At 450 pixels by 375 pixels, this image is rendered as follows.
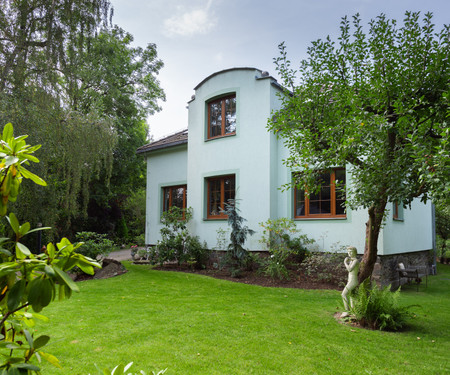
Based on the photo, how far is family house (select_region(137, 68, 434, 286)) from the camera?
9484mm

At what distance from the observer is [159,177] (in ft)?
46.1

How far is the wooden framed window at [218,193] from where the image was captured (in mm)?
11453

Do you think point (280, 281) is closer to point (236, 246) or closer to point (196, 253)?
point (236, 246)

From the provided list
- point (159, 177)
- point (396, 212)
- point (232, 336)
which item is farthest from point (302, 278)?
point (159, 177)

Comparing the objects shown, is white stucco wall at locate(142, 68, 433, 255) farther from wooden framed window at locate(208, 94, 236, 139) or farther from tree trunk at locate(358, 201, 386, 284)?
tree trunk at locate(358, 201, 386, 284)

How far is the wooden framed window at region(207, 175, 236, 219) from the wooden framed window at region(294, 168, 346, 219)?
2286 mm

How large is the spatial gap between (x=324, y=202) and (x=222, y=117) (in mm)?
4563

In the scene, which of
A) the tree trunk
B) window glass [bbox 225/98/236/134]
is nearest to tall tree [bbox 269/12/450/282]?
the tree trunk

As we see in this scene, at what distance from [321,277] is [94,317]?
5621 mm

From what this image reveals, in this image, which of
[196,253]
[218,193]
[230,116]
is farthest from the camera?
[218,193]

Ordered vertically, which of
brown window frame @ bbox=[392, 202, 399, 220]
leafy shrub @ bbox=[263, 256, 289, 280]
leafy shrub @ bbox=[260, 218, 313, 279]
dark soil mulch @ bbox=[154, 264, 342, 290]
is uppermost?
brown window frame @ bbox=[392, 202, 399, 220]

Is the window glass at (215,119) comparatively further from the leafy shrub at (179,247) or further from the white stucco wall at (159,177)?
the leafy shrub at (179,247)

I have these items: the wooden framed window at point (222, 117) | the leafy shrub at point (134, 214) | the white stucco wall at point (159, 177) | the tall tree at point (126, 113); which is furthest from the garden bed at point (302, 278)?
the leafy shrub at point (134, 214)

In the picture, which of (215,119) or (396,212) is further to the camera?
(215,119)
